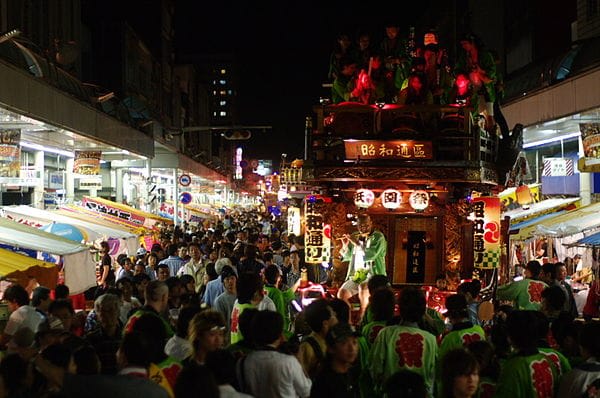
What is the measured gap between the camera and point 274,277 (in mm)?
10047

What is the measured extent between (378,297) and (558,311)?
2.44m

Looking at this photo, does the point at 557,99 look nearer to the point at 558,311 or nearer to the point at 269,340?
the point at 558,311

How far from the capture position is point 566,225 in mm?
15977

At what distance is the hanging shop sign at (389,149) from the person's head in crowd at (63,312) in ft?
25.3

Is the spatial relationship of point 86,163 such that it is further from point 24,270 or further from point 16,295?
point 16,295

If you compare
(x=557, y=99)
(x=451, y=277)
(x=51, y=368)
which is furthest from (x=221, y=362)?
(x=557, y=99)

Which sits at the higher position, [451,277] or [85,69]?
[85,69]

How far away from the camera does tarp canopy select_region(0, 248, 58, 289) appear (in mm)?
9375

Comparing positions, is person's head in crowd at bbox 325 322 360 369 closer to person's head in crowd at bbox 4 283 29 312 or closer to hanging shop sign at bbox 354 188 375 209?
person's head in crowd at bbox 4 283 29 312

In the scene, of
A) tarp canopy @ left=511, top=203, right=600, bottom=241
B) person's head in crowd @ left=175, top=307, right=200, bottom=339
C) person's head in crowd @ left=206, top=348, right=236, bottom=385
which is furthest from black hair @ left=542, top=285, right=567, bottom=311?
tarp canopy @ left=511, top=203, right=600, bottom=241

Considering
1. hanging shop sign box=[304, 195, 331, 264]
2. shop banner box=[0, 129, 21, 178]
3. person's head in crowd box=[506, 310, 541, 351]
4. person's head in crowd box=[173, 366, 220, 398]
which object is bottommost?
person's head in crowd box=[173, 366, 220, 398]

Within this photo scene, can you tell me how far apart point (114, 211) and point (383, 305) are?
16.9m

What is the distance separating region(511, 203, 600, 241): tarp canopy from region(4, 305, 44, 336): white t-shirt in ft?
36.9

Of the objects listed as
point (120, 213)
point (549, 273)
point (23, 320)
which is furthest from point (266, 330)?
point (120, 213)
